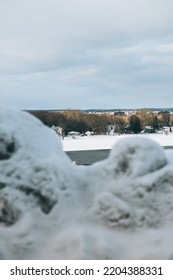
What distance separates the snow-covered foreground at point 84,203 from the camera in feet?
21.1

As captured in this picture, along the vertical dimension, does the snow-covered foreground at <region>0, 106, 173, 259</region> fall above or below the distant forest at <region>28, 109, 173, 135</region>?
above

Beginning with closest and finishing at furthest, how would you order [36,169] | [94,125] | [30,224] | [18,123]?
[30,224] < [36,169] < [18,123] < [94,125]

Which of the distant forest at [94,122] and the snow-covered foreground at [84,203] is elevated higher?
the snow-covered foreground at [84,203]

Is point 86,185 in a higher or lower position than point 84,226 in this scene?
higher

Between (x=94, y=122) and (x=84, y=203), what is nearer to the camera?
(x=84, y=203)

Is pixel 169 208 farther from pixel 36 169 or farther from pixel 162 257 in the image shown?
pixel 36 169

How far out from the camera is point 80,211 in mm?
6984

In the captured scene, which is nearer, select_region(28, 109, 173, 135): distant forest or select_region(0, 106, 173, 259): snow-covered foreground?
select_region(0, 106, 173, 259): snow-covered foreground

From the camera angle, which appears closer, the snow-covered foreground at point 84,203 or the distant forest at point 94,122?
the snow-covered foreground at point 84,203

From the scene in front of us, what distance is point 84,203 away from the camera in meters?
7.09

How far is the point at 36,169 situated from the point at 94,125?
9038 cm

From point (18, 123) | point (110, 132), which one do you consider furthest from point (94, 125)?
point (18, 123)

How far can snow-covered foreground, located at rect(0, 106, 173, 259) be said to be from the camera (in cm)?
642
